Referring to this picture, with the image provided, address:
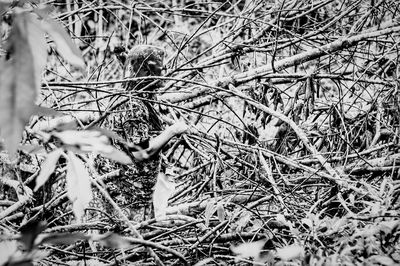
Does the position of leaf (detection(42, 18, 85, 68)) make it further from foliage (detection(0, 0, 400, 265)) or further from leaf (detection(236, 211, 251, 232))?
leaf (detection(236, 211, 251, 232))

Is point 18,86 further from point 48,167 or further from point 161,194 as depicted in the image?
point 161,194

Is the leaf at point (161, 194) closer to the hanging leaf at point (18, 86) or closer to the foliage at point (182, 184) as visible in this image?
the foliage at point (182, 184)

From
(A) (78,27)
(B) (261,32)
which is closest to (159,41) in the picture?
(A) (78,27)

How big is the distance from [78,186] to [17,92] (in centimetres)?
22

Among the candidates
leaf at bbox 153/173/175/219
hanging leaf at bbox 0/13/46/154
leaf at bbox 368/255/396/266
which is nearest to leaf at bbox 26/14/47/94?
hanging leaf at bbox 0/13/46/154

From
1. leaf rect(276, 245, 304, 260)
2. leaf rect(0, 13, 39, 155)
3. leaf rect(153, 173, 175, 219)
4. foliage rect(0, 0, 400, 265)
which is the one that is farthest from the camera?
leaf rect(153, 173, 175, 219)

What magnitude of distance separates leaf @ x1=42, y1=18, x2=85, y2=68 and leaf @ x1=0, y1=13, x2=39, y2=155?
6 cm

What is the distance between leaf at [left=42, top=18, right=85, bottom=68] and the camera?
55 cm

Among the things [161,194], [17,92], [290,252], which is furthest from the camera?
[161,194]

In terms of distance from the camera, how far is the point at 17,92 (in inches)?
19.0

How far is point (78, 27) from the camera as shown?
13.5 feet

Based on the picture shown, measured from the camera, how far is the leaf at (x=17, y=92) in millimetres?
477

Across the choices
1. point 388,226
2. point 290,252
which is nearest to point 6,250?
point 290,252

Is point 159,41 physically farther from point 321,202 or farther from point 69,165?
point 69,165
